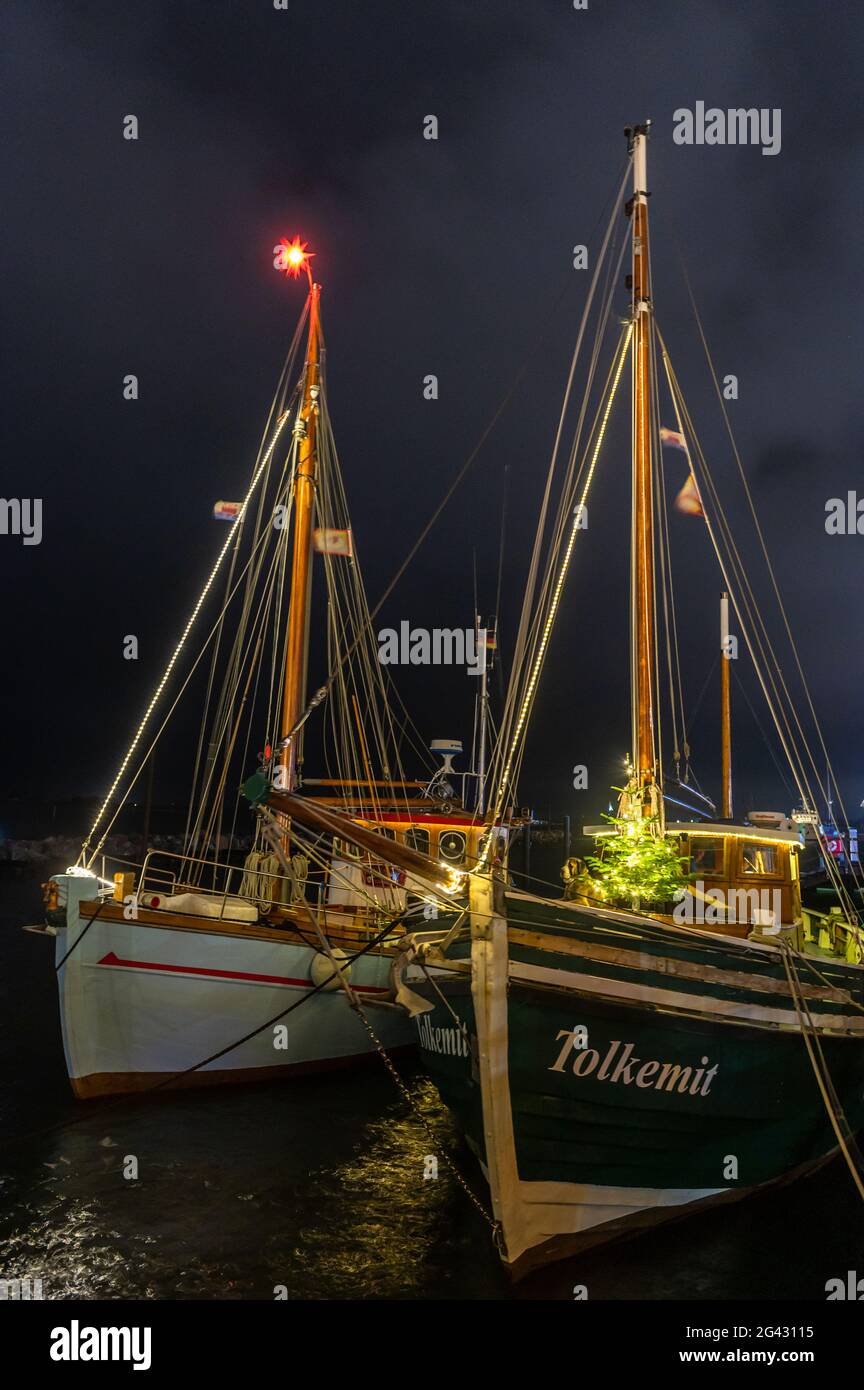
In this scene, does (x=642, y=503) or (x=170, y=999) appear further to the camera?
(x=170, y=999)

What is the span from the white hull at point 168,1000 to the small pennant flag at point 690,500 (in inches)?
390

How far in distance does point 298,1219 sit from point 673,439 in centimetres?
1211

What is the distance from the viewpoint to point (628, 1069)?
25.3 ft

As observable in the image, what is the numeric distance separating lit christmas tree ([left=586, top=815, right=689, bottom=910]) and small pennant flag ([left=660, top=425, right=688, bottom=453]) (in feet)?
22.1

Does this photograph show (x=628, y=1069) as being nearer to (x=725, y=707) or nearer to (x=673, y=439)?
(x=673, y=439)

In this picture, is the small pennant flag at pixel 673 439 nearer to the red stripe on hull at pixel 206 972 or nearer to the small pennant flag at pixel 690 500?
the small pennant flag at pixel 690 500

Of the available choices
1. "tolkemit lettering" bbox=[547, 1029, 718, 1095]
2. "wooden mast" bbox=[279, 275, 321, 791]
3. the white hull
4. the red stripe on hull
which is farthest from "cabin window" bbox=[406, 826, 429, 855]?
"tolkemit lettering" bbox=[547, 1029, 718, 1095]

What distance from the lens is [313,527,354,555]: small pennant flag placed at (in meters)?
18.3
